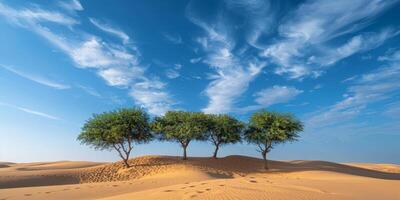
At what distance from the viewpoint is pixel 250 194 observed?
11.1 m

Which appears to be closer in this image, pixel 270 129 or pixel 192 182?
pixel 192 182

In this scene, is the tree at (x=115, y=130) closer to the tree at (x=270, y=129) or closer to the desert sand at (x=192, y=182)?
the desert sand at (x=192, y=182)

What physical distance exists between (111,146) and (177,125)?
9313 mm

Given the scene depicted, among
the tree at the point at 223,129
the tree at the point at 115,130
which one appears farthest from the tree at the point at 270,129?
the tree at the point at 115,130

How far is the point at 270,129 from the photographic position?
41406 mm

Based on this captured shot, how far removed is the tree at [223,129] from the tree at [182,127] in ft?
4.66

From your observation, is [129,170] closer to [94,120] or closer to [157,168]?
[157,168]

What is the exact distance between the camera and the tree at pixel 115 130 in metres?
37.2

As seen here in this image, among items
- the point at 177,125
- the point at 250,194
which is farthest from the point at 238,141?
the point at 250,194

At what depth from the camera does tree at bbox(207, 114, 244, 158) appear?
145 feet

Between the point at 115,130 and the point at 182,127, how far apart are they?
365 inches

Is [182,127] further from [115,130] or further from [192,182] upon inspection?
[192,182]

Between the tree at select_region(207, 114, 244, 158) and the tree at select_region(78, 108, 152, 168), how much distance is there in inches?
402

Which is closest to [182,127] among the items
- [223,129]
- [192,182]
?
[223,129]
